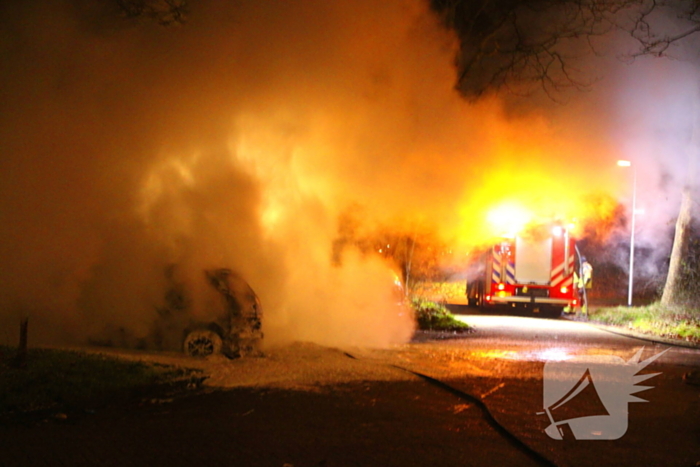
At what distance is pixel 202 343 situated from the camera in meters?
8.98

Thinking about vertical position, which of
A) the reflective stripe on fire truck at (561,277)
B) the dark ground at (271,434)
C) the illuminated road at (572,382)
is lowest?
the dark ground at (271,434)

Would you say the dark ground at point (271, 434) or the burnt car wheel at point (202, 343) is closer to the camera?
the dark ground at point (271, 434)

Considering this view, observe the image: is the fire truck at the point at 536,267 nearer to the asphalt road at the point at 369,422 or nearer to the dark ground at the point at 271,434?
the asphalt road at the point at 369,422

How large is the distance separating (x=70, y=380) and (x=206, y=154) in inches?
199

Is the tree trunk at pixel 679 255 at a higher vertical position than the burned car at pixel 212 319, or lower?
higher

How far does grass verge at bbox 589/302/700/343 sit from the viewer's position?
14.2 metres

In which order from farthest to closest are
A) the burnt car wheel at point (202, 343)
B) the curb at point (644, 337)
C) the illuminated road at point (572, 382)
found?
the curb at point (644, 337), the burnt car wheel at point (202, 343), the illuminated road at point (572, 382)

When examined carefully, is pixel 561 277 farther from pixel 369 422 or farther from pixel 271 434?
pixel 271 434

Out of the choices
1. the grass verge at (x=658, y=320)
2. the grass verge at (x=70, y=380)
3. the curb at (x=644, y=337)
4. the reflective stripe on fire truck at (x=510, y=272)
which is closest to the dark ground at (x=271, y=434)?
the grass verge at (x=70, y=380)

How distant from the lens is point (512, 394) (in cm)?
702

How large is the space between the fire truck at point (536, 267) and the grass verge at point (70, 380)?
1238cm

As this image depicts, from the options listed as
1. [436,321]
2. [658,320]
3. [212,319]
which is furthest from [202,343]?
[658,320]

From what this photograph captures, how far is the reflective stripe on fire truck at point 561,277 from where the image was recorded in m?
18.2

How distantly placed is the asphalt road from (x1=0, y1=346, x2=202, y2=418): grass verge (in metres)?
0.34
